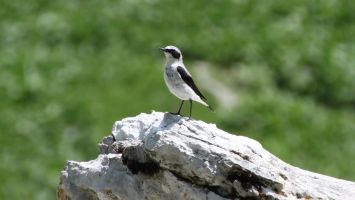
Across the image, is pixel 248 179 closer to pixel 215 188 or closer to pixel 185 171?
pixel 215 188

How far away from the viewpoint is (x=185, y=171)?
43.5 feet

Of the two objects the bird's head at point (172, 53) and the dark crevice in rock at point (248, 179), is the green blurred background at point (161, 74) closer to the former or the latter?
the bird's head at point (172, 53)

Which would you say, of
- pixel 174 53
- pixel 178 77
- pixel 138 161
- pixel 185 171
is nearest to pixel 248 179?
pixel 185 171

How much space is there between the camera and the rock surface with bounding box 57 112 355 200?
517 inches

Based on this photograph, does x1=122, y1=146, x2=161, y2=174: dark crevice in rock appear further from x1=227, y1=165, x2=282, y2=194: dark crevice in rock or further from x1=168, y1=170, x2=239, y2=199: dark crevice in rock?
x1=227, y1=165, x2=282, y2=194: dark crevice in rock

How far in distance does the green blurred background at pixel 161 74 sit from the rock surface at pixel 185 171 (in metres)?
14.4

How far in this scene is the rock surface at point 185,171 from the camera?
13.1m

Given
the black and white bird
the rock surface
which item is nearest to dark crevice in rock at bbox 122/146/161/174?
the rock surface

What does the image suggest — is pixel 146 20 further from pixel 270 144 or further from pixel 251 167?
pixel 251 167

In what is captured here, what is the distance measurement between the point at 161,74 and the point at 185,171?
18.7m

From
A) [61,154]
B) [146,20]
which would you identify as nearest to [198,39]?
[146,20]

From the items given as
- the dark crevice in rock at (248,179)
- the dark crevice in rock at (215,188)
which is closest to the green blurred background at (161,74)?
the dark crevice in rock at (215,188)

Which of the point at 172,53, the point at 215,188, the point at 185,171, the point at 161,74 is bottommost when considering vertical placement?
the point at 215,188

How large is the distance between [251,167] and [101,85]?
19776 millimetres
